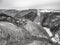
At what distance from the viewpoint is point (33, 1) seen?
1.23m

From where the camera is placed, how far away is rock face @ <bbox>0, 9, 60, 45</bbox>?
0.85m

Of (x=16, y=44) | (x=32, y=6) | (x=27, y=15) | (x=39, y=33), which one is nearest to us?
(x=16, y=44)

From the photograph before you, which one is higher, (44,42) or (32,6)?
(32,6)

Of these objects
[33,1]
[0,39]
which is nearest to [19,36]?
[0,39]

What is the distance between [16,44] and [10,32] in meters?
0.13

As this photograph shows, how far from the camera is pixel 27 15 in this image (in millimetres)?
1098

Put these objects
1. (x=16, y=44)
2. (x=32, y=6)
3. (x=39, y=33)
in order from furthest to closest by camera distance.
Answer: (x=32, y=6) → (x=39, y=33) → (x=16, y=44)

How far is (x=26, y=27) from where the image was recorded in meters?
0.97

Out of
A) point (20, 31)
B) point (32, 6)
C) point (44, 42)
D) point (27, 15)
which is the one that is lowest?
point (44, 42)

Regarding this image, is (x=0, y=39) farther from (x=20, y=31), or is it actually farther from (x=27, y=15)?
(x=27, y=15)

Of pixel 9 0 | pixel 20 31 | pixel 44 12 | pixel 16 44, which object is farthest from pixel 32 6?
pixel 16 44

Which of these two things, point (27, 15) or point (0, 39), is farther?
point (27, 15)

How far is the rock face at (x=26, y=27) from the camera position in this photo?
2.79 ft

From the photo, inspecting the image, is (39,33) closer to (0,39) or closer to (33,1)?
(0,39)
